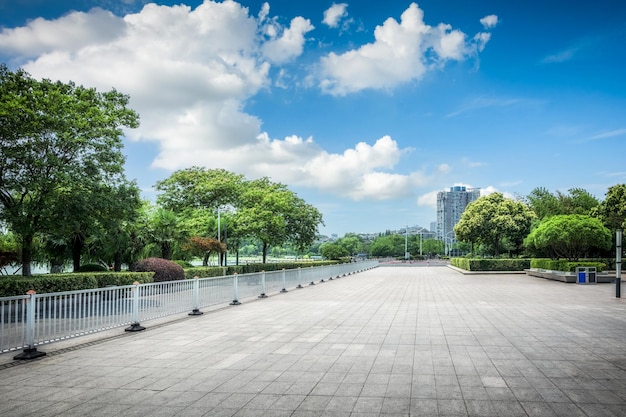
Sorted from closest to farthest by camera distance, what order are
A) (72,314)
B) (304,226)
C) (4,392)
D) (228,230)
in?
(4,392) → (72,314) → (228,230) → (304,226)

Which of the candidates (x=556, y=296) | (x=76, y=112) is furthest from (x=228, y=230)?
(x=556, y=296)

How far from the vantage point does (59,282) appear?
12.5 metres

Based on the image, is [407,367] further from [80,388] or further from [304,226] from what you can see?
[304,226]

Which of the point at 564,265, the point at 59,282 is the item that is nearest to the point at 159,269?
the point at 59,282

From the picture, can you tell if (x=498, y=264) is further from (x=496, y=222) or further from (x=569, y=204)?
(x=569, y=204)

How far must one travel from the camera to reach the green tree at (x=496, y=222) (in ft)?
131

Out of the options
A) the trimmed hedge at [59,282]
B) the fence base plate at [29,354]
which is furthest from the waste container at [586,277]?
the fence base plate at [29,354]

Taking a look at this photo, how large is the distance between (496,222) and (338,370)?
37026 millimetres

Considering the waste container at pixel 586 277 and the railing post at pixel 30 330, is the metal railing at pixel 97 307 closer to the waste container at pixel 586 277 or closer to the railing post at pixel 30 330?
the railing post at pixel 30 330

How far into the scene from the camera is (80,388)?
5582mm

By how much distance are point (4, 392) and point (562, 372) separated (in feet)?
23.1

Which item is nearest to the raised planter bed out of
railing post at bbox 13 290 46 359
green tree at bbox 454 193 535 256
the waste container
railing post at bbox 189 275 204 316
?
the waste container

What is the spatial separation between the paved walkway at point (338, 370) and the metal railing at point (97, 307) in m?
0.39

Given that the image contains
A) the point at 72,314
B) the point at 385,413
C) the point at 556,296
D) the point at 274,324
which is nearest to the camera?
the point at 385,413
